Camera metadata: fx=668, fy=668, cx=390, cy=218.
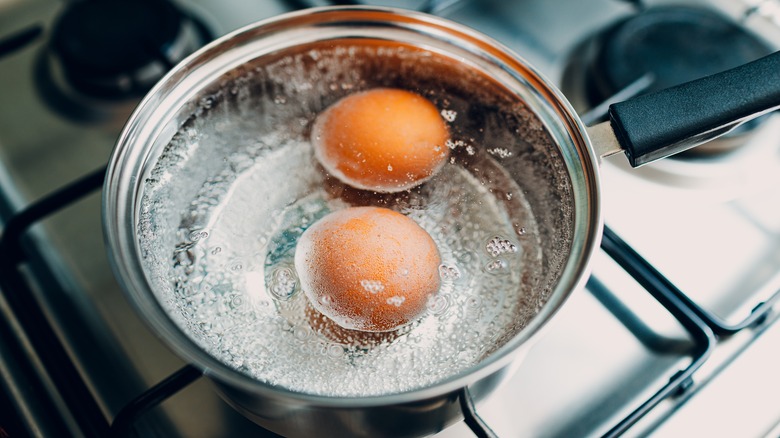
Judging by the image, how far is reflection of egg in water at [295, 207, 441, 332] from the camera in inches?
22.3

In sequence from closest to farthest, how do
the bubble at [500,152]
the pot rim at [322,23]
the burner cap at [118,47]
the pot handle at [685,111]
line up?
the pot rim at [322,23]
the pot handle at [685,111]
the bubble at [500,152]
the burner cap at [118,47]

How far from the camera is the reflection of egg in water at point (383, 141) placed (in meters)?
0.65

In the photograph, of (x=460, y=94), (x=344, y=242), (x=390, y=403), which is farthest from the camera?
(x=460, y=94)

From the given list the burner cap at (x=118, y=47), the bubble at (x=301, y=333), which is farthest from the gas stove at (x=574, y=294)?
the bubble at (x=301, y=333)

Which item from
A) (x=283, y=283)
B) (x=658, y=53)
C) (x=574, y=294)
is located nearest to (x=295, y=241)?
(x=283, y=283)

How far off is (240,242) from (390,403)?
27 cm

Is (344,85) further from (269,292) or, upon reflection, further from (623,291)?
(623,291)

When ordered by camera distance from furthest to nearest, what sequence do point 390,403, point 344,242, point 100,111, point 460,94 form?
point 100,111 → point 460,94 → point 344,242 → point 390,403

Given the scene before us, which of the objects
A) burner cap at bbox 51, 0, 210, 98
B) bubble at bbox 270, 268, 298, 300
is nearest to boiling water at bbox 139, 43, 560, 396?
bubble at bbox 270, 268, 298, 300

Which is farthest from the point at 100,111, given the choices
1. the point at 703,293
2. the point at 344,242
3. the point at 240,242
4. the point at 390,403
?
the point at 703,293

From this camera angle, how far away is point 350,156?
0.66m

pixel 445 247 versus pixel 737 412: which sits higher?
pixel 445 247

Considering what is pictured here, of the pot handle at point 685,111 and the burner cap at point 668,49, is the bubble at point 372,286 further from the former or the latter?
the burner cap at point 668,49

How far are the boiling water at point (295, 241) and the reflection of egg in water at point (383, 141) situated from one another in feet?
0.05
